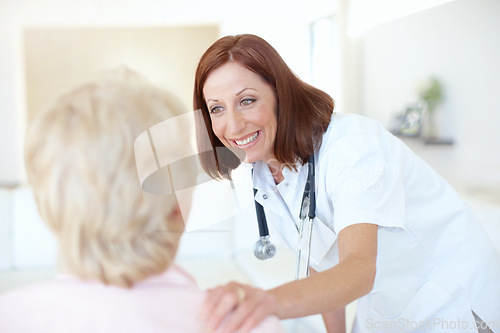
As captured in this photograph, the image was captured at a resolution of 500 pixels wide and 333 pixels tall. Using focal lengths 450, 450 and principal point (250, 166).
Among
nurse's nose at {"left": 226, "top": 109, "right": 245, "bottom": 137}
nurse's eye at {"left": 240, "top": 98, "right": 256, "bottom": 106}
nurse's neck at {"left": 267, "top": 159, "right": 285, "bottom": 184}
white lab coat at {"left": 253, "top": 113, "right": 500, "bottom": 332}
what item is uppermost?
nurse's eye at {"left": 240, "top": 98, "right": 256, "bottom": 106}

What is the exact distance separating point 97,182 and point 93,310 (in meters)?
0.12

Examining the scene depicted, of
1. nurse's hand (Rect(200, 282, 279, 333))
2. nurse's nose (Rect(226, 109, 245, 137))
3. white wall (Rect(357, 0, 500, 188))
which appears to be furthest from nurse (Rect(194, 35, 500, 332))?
white wall (Rect(357, 0, 500, 188))

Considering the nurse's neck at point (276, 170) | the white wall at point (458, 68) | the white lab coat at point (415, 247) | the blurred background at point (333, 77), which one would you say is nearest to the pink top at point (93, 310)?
the white lab coat at point (415, 247)

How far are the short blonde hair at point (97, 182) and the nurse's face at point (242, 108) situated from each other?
0.34m

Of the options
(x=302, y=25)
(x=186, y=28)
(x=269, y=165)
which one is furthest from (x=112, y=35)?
(x=269, y=165)

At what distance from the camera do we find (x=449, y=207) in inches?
33.2

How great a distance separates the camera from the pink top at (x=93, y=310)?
41cm

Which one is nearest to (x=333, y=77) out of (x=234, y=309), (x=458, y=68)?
(x=458, y=68)

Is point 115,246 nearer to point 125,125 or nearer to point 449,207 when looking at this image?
point 125,125

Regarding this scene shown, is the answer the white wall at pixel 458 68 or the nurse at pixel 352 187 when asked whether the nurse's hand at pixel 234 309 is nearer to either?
the nurse at pixel 352 187

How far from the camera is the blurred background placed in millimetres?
1559

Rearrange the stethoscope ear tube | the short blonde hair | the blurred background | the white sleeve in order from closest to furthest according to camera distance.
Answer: the short blonde hair < the white sleeve < the stethoscope ear tube < the blurred background

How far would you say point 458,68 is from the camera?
1756 millimetres

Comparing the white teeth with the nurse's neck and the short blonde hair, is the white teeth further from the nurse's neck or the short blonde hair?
the short blonde hair
